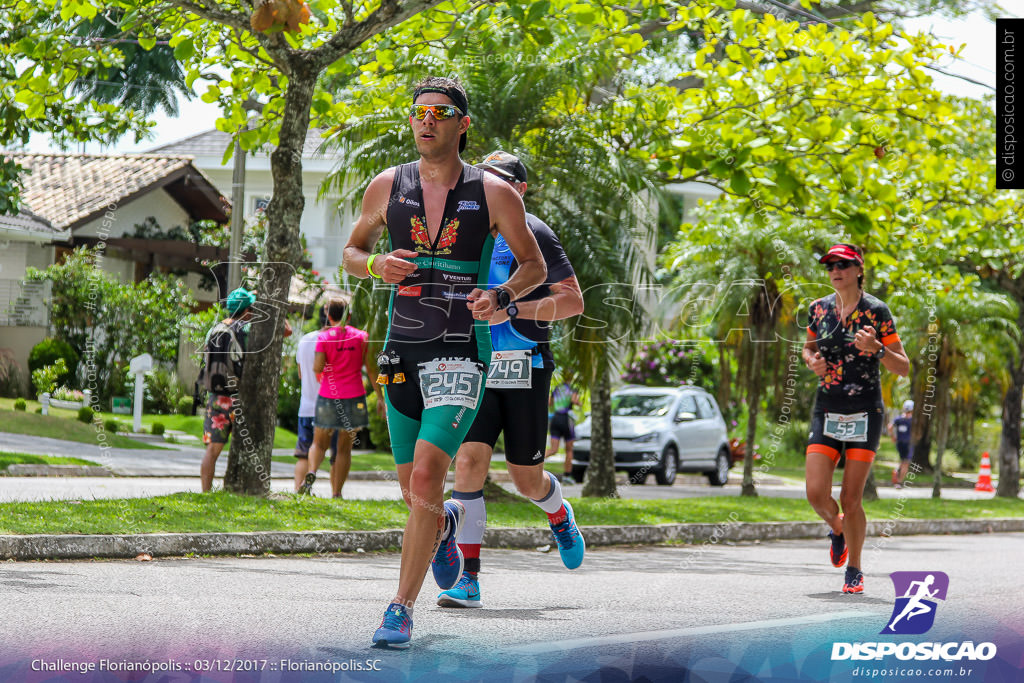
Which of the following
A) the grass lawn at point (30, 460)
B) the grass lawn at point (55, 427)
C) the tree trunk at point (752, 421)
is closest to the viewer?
the grass lawn at point (30, 460)

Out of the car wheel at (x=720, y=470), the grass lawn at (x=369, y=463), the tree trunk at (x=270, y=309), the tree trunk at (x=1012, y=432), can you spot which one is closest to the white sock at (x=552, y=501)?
the tree trunk at (x=270, y=309)

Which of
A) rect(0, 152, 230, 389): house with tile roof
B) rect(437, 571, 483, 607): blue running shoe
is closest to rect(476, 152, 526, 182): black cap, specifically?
rect(437, 571, 483, 607): blue running shoe

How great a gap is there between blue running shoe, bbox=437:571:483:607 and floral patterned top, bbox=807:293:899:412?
9.19 ft

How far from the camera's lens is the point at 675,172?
1307cm

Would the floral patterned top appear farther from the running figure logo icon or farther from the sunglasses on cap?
the sunglasses on cap

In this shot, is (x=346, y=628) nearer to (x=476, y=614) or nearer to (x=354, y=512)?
(x=476, y=614)

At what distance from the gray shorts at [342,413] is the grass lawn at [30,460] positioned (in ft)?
14.3

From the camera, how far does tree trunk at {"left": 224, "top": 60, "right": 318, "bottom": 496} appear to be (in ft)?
34.1

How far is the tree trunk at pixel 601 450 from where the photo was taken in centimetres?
1504

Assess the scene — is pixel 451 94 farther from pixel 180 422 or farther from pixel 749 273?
pixel 180 422

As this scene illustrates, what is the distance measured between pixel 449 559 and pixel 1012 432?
1944 centimetres

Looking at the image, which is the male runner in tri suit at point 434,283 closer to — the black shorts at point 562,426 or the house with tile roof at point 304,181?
the black shorts at point 562,426

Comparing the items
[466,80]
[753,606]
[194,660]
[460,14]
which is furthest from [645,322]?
[194,660]

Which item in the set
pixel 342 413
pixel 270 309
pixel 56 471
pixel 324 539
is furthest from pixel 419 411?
pixel 56 471
